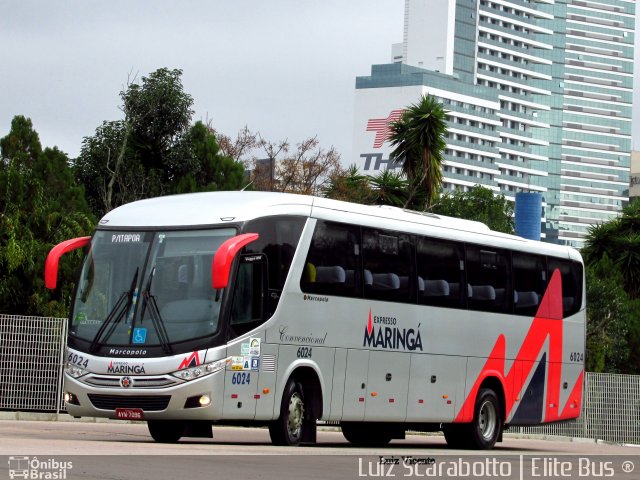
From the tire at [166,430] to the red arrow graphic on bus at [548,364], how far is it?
531 cm

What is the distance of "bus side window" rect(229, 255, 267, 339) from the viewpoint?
18.2m

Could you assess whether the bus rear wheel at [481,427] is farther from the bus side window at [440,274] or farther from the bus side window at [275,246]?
the bus side window at [275,246]

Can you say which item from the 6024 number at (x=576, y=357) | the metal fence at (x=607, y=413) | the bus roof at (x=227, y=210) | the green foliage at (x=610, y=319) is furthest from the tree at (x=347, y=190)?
the bus roof at (x=227, y=210)

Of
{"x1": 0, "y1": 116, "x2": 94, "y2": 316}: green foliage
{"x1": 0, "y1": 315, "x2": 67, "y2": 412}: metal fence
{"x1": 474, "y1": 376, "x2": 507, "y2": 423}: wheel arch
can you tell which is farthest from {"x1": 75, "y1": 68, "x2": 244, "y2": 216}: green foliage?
{"x1": 474, "y1": 376, "x2": 507, "y2": 423}: wheel arch

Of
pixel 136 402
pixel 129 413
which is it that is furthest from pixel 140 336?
pixel 129 413

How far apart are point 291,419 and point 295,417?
0.06m

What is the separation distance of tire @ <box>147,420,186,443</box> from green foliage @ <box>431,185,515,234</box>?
246ft

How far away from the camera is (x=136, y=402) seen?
18.0 m

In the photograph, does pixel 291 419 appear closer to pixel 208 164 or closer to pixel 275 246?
pixel 275 246

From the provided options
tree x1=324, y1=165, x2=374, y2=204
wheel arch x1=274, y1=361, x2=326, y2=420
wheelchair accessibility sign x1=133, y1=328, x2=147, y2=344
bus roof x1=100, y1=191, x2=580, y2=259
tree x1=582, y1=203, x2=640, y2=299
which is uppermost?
tree x1=324, y1=165, x2=374, y2=204

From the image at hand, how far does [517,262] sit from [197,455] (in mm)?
10209

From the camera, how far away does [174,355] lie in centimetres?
1792

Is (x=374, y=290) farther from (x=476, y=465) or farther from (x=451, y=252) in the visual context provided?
(x=476, y=465)

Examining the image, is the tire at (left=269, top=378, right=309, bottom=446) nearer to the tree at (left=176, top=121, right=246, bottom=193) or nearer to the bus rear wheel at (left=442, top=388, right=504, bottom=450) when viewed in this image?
the bus rear wheel at (left=442, top=388, right=504, bottom=450)
